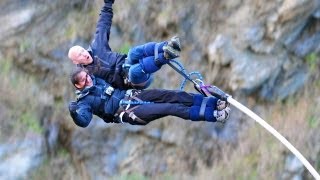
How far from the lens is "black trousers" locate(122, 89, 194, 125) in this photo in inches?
267

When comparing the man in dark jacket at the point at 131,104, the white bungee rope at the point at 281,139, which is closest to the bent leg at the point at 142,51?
the man in dark jacket at the point at 131,104

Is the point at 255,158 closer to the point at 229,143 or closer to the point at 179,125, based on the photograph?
the point at 229,143

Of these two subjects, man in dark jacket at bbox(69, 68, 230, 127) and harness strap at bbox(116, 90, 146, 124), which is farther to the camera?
harness strap at bbox(116, 90, 146, 124)

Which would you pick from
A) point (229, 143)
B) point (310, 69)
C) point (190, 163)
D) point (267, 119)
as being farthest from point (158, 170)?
point (310, 69)

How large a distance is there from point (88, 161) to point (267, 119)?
3355mm

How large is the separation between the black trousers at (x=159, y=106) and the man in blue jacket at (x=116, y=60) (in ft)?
0.42

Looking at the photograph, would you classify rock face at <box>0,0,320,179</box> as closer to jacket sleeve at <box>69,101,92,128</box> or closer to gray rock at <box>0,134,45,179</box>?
gray rock at <box>0,134,45,179</box>

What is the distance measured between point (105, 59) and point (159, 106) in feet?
2.45

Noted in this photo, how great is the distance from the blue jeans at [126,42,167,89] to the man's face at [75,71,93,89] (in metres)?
0.42

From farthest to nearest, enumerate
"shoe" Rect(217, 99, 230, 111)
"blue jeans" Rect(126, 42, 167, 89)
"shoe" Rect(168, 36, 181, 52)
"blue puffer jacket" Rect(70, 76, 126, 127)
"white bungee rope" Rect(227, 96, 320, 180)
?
"blue puffer jacket" Rect(70, 76, 126, 127) < "shoe" Rect(217, 99, 230, 111) < "blue jeans" Rect(126, 42, 167, 89) < "shoe" Rect(168, 36, 181, 52) < "white bungee rope" Rect(227, 96, 320, 180)

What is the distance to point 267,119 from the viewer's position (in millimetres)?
11578

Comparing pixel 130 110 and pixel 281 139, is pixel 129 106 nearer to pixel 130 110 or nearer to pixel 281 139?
pixel 130 110

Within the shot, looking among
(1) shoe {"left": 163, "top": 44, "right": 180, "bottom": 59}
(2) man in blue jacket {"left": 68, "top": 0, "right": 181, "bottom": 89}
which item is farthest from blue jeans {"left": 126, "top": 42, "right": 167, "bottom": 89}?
(1) shoe {"left": 163, "top": 44, "right": 180, "bottom": 59}

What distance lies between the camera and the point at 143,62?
21.5 ft
